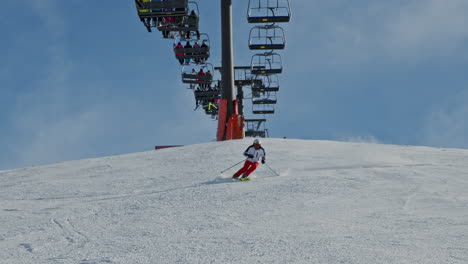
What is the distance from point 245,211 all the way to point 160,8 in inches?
345

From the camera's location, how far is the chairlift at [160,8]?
13.6 m

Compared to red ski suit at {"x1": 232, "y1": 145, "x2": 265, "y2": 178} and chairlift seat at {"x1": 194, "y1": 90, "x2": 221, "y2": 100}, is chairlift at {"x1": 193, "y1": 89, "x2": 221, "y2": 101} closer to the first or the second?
chairlift seat at {"x1": 194, "y1": 90, "x2": 221, "y2": 100}

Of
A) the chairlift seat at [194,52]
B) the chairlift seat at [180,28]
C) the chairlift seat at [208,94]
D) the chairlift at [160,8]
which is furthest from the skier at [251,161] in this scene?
the chairlift seat at [208,94]

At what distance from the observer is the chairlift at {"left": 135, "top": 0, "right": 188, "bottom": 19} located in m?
13.6

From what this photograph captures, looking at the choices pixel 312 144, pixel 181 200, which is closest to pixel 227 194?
pixel 181 200

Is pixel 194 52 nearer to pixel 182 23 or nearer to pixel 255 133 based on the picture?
pixel 182 23

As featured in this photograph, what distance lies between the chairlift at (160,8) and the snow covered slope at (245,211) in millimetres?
4605

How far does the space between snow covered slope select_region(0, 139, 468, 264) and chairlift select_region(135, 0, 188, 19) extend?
15.1ft

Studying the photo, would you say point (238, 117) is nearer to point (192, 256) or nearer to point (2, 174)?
point (2, 174)

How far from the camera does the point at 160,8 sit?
539 inches

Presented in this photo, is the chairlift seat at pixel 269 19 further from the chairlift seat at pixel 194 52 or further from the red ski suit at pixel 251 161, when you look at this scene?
the red ski suit at pixel 251 161

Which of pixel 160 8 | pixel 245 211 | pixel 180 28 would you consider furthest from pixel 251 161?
pixel 180 28

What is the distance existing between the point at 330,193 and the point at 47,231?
12.7 ft

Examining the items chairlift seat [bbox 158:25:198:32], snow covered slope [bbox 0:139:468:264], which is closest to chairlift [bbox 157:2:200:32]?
chairlift seat [bbox 158:25:198:32]
